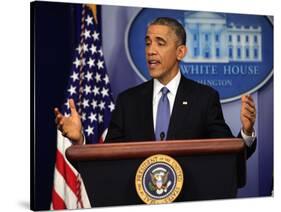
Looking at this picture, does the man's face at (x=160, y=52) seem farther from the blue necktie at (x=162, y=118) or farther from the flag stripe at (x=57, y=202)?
the flag stripe at (x=57, y=202)

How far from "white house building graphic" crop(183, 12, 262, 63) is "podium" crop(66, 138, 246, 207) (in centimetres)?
77

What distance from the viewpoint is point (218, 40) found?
6766 millimetres

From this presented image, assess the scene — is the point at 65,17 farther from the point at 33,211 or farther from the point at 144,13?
the point at 33,211

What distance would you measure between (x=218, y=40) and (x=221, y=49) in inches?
3.4

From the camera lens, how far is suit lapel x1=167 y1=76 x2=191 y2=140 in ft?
21.0

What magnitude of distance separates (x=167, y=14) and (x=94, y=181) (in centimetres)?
158

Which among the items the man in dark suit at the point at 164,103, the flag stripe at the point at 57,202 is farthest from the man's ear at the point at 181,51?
the flag stripe at the point at 57,202

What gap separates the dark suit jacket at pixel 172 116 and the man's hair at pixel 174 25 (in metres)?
0.35

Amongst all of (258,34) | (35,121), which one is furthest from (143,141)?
(258,34)

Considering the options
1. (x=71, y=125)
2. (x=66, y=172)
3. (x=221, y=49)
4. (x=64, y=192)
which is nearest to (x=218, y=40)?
(x=221, y=49)

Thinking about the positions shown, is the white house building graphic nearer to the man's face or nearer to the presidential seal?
the man's face

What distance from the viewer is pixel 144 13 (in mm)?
6457

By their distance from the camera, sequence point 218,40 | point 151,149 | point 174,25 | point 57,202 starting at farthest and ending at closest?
point 218,40, point 174,25, point 151,149, point 57,202

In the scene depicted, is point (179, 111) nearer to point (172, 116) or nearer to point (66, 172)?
point (172, 116)
